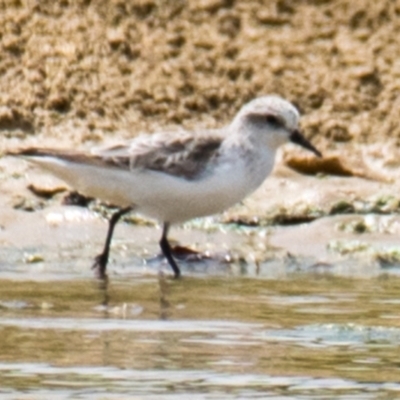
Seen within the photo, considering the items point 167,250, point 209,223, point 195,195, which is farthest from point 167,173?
point 209,223

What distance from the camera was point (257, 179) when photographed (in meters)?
9.01

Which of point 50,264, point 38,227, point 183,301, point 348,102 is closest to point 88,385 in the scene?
point 183,301

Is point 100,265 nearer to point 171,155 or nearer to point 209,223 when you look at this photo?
point 171,155

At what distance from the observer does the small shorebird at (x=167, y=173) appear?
886 cm

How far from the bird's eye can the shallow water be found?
132 cm

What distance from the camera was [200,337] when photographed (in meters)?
Result: 6.09

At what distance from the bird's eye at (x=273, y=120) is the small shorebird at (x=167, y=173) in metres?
0.28

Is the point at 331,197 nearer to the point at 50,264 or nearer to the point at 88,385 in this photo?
the point at 50,264

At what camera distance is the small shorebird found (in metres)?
8.86

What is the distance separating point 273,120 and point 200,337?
3.43m

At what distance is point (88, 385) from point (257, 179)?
417 cm

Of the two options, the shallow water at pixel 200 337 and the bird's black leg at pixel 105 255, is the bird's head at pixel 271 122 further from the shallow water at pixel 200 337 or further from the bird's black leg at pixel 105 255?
the shallow water at pixel 200 337

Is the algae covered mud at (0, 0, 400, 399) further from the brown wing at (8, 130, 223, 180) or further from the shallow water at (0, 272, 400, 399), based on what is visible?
the brown wing at (8, 130, 223, 180)

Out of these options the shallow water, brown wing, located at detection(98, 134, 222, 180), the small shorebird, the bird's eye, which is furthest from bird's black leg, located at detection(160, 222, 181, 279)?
the bird's eye
